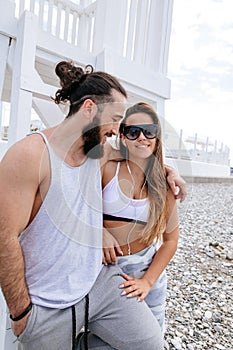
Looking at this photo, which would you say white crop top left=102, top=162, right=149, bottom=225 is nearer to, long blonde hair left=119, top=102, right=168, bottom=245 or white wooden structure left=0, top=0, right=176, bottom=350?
long blonde hair left=119, top=102, right=168, bottom=245

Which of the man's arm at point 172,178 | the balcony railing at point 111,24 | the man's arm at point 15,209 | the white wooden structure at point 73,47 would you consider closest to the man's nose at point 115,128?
the man's arm at point 172,178

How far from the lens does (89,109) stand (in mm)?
1067

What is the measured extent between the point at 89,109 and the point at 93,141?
13cm

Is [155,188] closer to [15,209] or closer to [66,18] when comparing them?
[15,209]

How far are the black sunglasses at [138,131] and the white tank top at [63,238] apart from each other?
0.70 ft

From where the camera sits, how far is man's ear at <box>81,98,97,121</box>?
1059mm

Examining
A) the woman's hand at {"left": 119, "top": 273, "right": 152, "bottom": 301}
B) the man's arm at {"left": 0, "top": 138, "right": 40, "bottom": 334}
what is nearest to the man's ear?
the man's arm at {"left": 0, "top": 138, "right": 40, "bottom": 334}

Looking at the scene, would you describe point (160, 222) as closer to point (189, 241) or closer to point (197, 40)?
point (197, 40)

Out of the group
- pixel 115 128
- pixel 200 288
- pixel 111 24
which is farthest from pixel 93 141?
pixel 200 288

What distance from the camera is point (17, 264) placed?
106 cm

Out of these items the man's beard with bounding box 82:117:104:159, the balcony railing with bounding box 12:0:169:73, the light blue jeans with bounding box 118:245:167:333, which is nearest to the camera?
the man's beard with bounding box 82:117:104:159

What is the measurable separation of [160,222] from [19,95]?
101 centimetres

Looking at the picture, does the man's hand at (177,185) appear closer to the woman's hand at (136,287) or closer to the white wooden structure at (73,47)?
the woman's hand at (136,287)

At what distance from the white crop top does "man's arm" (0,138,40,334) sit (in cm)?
31
